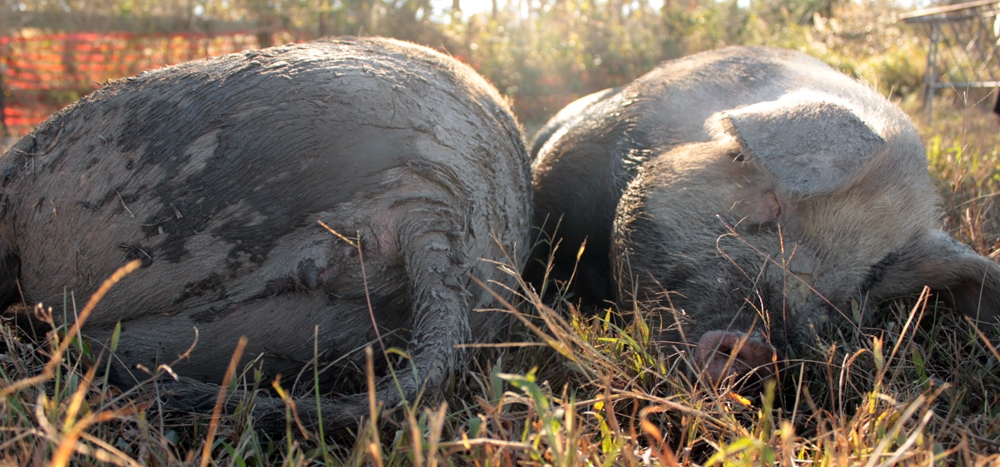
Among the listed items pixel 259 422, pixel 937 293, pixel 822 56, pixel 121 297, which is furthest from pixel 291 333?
pixel 822 56

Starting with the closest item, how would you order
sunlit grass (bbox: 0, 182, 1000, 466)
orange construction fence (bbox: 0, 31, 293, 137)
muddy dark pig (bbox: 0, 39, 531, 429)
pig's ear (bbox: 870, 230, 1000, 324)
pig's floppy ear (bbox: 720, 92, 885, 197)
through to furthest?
sunlit grass (bbox: 0, 182, 1000, 466)
muddy dark pig (bbox: 0, 39, 531, 429)
pig's floppy ear (bbox: 720, 92, 885, 197)
pig's ear (bbox: 870, 230, 1000, 324)
orange construction fence (bbox: 0, 31, 293, 137)

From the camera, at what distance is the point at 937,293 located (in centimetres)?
225

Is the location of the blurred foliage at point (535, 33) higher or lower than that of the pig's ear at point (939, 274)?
higher

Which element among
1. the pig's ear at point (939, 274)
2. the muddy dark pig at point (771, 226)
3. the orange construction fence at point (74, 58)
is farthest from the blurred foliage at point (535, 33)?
the pig's ear at point (939, 274)

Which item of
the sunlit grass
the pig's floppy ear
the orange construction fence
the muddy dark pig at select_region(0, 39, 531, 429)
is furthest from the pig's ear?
the orange construction fence

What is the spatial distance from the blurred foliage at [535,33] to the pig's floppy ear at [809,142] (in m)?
5.68

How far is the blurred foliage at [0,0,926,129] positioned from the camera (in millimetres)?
8461

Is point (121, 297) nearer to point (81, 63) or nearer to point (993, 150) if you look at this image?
point (993, 150)

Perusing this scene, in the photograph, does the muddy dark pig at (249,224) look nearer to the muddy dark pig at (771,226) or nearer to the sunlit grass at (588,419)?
the sunlit grass at (588,419)

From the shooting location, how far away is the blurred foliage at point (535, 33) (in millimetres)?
8461

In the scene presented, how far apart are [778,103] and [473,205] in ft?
3.31

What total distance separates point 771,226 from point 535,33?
7562 millimetres

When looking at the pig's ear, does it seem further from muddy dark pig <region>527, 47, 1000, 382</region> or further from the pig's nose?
the pig's nose

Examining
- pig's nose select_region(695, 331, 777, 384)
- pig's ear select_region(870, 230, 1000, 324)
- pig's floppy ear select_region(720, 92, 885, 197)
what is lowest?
pig's nose select_region(695, 331, 777, 384)
